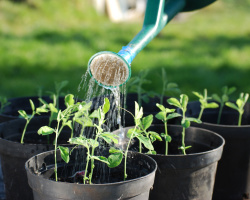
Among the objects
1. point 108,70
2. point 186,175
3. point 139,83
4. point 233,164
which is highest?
point 108,70

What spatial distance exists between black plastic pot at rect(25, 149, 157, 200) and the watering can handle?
0.46 m

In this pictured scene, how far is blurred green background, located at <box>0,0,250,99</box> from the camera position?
5.27 metres

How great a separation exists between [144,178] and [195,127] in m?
0.72

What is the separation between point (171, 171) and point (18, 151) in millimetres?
721

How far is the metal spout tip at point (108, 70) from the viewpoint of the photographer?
72.8 inches

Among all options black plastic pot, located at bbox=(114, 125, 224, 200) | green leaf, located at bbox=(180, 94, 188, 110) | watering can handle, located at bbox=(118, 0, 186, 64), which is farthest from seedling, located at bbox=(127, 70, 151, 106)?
black plastic pot, located at bbox=(114, 125, 224, 200)

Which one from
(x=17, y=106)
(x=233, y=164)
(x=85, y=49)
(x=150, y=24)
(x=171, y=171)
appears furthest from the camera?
(x=85, y=49)

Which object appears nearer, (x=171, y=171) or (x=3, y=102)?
(x=171, y=171)

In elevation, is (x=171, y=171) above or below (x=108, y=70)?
below

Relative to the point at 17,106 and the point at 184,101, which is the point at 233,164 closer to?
the point at 184,101

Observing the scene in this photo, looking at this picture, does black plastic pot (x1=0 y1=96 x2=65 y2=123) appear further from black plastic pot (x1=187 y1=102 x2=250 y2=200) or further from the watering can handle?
black plastic pot (x1=187 y1=102 x2=250 y2=200)

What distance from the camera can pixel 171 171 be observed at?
1917 millimetres

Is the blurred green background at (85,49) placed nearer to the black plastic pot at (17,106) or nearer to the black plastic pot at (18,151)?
the black plastic pot at (17,106)

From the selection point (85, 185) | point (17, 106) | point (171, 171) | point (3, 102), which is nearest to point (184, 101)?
point (171, 171)
